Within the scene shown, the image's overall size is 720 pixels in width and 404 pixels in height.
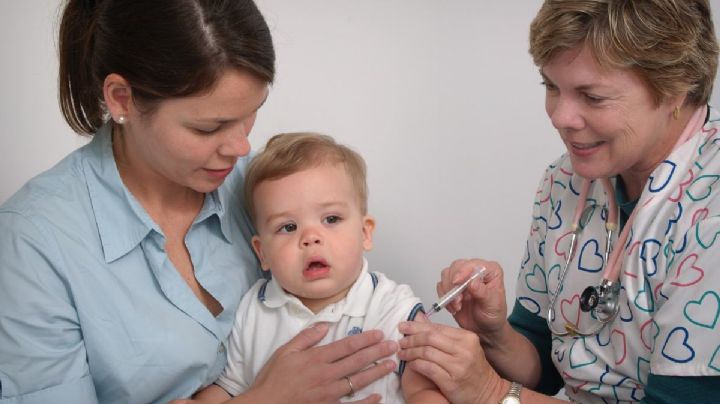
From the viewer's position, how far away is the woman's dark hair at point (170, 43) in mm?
1603

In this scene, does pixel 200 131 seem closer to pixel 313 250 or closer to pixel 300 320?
pixel 313 250

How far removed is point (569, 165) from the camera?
198cm

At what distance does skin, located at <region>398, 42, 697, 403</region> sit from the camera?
5.17ft

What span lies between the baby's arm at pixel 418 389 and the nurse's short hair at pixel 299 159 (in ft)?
1.30

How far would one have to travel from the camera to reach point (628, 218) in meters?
1.75

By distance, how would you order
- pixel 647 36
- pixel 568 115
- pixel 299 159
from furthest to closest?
pixel 299 159
pixel 568 115
pixel 647 36

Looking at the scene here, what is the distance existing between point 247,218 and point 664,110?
993mm

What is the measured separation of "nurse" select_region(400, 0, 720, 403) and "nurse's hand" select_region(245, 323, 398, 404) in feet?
0.22

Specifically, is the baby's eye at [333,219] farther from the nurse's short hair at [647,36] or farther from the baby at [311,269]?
the nurse's short hair at [647,36]

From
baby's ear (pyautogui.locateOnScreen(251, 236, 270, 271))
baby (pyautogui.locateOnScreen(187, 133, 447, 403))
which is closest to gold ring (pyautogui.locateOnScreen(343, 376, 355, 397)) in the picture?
baby (pyautogui.locateOnScreen(187, 133, 447, 403))

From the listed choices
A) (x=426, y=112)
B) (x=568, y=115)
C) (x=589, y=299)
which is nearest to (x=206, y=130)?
(x=568, y=115)

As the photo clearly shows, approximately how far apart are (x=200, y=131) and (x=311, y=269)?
0.38 m

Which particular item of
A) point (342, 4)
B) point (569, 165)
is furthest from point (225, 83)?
point (342, 4)

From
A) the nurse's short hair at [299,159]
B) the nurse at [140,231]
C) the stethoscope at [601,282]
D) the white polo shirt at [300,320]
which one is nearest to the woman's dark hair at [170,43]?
the nurse at [140,231]
